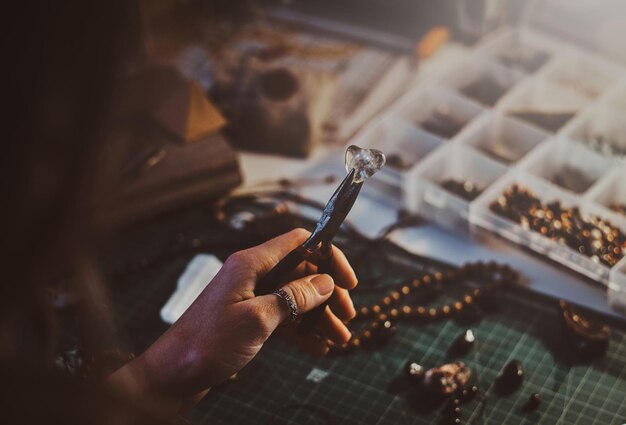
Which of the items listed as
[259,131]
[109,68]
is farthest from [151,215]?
[109,68]

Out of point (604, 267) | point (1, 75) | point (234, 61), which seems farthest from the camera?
point (234, 61)

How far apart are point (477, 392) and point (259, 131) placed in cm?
105

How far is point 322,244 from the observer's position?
1239 mm

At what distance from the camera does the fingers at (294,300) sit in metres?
1.25

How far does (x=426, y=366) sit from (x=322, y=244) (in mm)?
484

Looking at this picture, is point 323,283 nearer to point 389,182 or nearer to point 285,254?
point 285,254

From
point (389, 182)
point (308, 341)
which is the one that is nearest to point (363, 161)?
point (308, 341)

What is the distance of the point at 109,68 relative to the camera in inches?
20.1

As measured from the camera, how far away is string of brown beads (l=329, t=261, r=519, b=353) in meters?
1.64

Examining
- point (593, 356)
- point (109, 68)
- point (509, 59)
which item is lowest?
point (593, 356)

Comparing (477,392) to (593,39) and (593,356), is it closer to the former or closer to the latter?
(593,356)

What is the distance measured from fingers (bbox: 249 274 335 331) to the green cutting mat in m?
0.33

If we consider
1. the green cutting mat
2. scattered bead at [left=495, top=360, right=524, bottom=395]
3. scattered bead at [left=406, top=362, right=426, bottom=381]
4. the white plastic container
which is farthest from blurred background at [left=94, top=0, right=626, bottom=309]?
scattered bead at [left=406, top=362, right=426, bottom=381]

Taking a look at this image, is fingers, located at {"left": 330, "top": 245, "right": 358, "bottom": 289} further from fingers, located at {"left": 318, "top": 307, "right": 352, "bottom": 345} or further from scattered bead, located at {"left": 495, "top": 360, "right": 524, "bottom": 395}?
scattered bead, located at {"left": 495, "top": 360, "right": 524, "bottom": 395}
